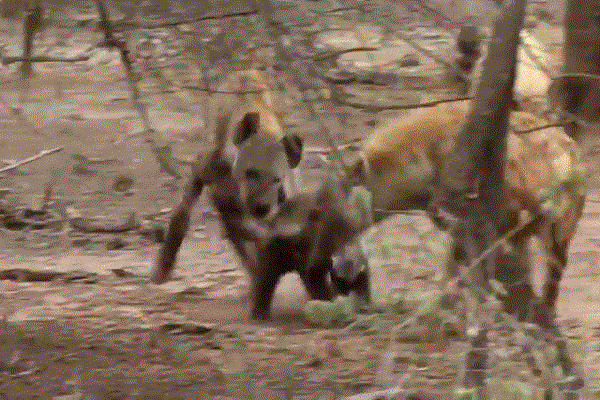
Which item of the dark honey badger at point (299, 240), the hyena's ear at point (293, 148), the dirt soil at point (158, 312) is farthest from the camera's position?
the dark honey badger at point (299, 240)

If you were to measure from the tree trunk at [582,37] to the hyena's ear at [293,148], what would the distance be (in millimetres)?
3884

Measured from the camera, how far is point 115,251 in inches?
257

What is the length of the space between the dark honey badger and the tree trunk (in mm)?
3839

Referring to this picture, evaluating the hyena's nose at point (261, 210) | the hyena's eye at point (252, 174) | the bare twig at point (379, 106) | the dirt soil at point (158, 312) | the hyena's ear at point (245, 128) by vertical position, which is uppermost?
the bare twig at point (379, 106)

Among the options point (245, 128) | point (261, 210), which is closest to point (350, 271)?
point (261, 210)

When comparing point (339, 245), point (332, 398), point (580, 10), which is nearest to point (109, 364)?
point (332, 398)

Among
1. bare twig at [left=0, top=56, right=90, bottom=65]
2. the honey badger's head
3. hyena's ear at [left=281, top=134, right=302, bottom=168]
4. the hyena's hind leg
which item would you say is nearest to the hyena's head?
hyena's ear at [left=281, top=134, right=302, bottom=168]

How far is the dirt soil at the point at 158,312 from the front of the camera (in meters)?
4.25

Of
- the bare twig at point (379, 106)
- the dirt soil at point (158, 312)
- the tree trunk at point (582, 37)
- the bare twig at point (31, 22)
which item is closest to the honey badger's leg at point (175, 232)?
the dirt soil at point (158, 312)

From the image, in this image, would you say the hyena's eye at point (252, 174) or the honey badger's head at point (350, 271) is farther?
the hyena's eye at point (252, 174)

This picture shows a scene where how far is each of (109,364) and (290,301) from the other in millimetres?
1334

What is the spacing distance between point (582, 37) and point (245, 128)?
3914 mm

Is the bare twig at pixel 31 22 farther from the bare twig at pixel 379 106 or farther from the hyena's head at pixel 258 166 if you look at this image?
the bare twig at pixel 379 106

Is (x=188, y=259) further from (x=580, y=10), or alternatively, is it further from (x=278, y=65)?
(x=580, y=10)
